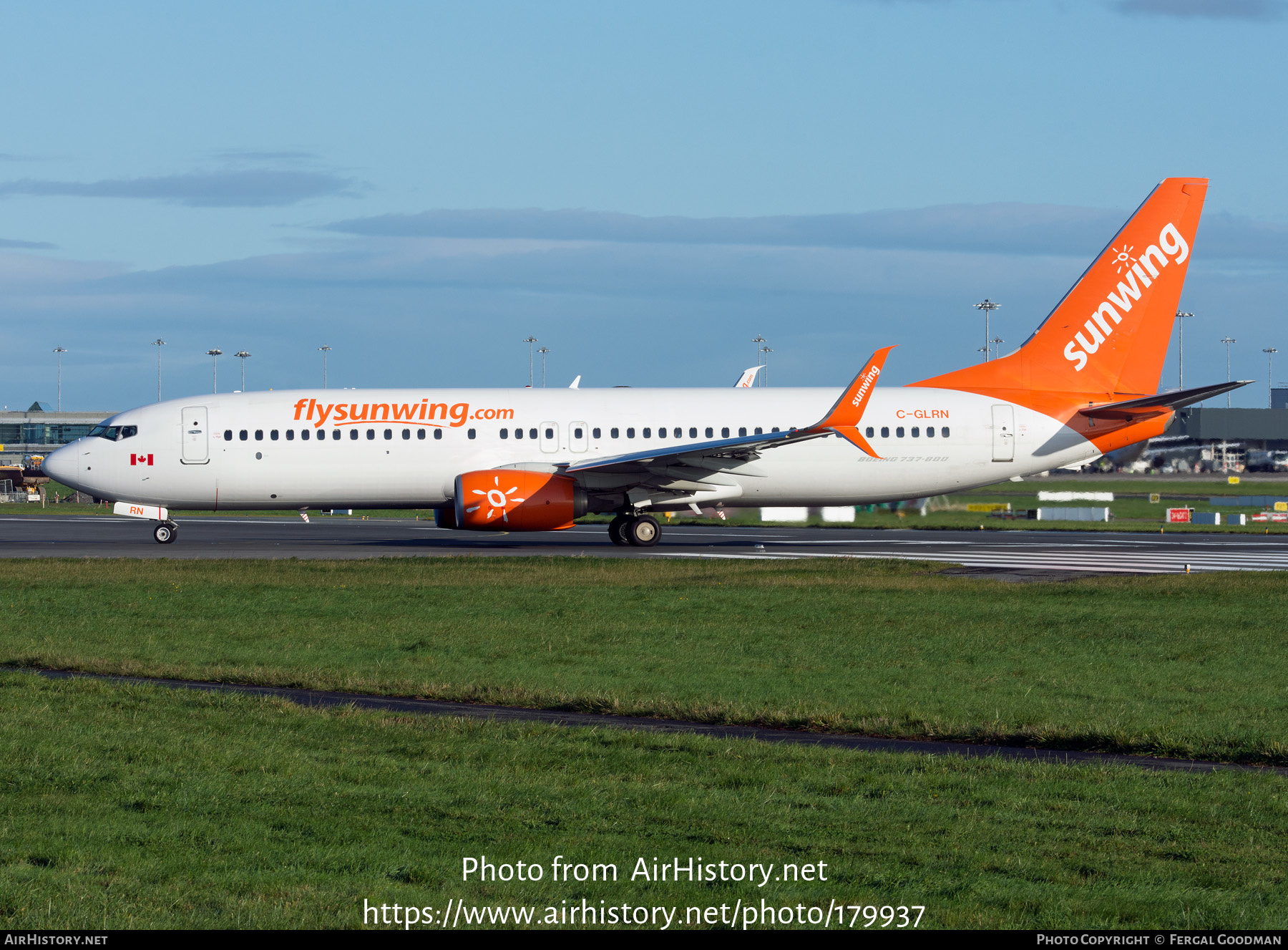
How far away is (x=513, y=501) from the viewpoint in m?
31.3

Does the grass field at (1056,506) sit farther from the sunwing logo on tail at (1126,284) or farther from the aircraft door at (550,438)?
the aircraft door at (550,438)

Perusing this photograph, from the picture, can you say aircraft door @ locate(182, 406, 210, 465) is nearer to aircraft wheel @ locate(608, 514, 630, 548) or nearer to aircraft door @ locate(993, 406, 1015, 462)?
aircraft wheel @ locate(608, 514, 630, 548)

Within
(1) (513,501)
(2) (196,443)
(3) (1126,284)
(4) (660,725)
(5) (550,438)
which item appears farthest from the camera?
(3) (1126,284)

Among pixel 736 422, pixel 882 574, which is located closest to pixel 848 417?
pixel 736 422

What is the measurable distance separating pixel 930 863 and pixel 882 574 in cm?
1854

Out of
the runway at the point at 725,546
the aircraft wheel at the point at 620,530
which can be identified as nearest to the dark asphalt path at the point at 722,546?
the runway at the point at 725,546

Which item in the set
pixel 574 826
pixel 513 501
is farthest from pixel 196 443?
pixel 574 826

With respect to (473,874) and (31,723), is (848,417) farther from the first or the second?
(473,874)

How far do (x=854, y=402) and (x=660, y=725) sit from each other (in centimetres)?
2082

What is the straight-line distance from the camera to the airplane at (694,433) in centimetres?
3384

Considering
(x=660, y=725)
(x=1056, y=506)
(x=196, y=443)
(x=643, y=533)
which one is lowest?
(x=660, y=725)

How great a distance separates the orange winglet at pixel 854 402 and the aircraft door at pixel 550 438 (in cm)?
695

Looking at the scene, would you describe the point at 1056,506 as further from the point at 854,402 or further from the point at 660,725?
the point at 660,725

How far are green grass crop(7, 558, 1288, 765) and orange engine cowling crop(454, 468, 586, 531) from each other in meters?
5.43
